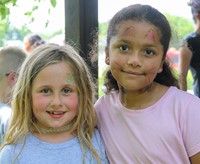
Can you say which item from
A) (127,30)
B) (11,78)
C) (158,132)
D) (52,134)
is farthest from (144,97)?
(11,78)

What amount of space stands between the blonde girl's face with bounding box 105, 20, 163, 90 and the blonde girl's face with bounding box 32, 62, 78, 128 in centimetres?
24

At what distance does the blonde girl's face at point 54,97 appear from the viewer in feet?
6.53

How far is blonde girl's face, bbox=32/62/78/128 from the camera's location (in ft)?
6.53

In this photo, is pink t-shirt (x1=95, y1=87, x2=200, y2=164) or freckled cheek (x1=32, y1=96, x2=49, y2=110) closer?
pink t-shirt (x1=95, y1=87, x2=200, y2=164)

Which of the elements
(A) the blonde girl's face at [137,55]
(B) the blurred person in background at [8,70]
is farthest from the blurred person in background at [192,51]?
(A) the blonde girl's face at [137,55]

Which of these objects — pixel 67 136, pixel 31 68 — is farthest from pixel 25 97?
pixel 67 136

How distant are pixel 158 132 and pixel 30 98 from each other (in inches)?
24.9

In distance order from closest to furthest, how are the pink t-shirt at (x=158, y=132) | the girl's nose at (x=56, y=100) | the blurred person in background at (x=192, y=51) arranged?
1. the pink t-shirt at (x=158, y=132)
2. the girl's nose at (x=56, y=100)
3. the blurred person in background at (x=192, y=51)

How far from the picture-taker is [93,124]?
6.95 feet

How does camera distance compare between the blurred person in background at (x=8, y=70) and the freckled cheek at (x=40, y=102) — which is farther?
the blurred person in background at (x=8, y=70)

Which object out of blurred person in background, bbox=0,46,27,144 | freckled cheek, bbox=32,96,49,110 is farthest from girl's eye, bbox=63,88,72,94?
blurred person in background, bbox=0,46,27,144

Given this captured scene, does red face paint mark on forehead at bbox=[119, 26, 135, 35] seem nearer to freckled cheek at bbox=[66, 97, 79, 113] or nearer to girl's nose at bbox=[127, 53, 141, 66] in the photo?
girl's nose at bbox=[127, 53, 141, 66]

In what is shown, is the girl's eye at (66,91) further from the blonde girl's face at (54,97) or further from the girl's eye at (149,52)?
the girl's eye at (149,52)

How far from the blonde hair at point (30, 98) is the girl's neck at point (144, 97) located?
0.20 m
